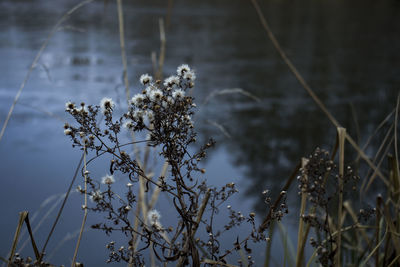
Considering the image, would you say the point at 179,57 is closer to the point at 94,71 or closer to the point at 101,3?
the point at 94,71

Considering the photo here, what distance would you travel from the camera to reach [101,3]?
376 inches

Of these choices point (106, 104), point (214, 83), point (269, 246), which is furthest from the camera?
point (214, 83)

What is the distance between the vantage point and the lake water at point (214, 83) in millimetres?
2859

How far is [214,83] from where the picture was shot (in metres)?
4.75

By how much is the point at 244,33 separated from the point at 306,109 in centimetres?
339

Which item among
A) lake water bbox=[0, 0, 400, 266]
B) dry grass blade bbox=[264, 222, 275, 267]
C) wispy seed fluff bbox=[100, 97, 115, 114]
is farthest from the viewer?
lake water bbox=[0, 0, 400, 266]

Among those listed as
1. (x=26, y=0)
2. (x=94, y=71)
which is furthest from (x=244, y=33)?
(x=26, y=0)

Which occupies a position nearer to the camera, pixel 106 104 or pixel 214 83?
pixel 106 104

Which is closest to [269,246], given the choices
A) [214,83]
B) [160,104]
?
[160,104]

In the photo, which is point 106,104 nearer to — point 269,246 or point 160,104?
point 160,104

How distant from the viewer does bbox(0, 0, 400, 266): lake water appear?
2.86 metres

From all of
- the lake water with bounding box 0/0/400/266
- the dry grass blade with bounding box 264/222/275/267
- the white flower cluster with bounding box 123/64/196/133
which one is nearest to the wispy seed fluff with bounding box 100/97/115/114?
the white flower cluster with bounding box 123/64/196/133

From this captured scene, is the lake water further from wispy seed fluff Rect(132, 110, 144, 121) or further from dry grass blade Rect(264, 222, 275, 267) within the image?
wispy seed fluff Rect(132, 110, 144, 121)

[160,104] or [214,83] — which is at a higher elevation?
[214,83]
